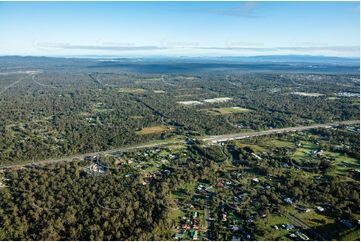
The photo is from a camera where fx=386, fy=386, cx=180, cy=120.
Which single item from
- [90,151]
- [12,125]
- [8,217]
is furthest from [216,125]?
[8,217]

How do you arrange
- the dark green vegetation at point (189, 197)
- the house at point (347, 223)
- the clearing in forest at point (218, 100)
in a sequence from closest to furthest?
1. the dark green vegetation at point (189, 197)
2. the house at point (347, 223)
3. the clearing in forest at point (218, 100)

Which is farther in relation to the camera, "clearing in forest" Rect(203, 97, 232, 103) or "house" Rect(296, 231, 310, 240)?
"clearing in forest" Rect(203, 97, 232, 103)

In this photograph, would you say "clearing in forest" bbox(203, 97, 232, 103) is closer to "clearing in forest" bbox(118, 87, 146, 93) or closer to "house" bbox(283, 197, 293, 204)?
"clearing in forest" bbox(118, 87, 146, 93)

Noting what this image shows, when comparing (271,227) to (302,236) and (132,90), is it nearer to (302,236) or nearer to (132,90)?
(302,236)

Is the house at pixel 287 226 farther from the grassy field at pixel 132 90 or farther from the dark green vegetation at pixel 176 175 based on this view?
the grassy field at pixel 132 90

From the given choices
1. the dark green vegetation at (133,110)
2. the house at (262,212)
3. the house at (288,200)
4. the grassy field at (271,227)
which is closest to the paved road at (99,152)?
the dark green vegetation at (133,110)

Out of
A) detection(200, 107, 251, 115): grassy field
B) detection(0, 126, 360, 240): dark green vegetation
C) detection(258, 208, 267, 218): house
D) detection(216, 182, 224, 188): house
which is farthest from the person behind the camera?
detection(200, 107, 251, 115): grassy field

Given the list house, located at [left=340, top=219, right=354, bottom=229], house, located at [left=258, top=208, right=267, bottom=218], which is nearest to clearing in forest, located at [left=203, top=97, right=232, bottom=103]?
house, located at [left=258, top=208, right=267, bottom=218]

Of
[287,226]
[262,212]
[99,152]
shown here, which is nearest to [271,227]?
[287,226]

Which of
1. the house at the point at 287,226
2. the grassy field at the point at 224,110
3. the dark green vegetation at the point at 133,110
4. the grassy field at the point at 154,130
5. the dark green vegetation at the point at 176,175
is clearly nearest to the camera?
the dark green vegetation at the point at 176,175

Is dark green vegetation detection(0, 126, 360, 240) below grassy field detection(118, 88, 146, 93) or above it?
below

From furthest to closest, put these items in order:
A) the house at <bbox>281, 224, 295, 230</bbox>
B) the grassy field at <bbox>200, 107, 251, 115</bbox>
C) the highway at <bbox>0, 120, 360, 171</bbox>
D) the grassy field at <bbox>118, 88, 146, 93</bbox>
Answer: the grassy field at <bbox>118, 88, 146, 93</bbox> < the grassy field at <bbox>200, 107, 251, 115</bbox> < the highway at <bbox>0, 120, 360, 171</bbox> < the house at <bbox>281, 224, 295, 230</bbox>
